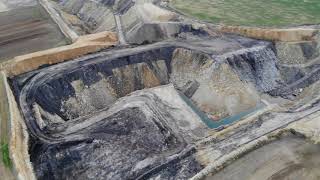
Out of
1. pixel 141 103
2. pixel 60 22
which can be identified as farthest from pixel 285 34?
pixel 60 22

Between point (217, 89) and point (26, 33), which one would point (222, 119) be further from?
point (26, 33)

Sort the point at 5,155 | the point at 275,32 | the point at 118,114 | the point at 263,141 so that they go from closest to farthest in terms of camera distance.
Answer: the point at 5,155 → the point at 263,141 → the point at 118,114 → the point at 275,32

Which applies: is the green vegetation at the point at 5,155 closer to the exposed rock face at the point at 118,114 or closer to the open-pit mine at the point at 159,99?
the open-pit mine at the point at 159,99

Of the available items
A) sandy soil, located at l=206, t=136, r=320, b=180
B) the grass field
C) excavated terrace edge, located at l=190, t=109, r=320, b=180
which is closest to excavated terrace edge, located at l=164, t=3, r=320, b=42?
the grass field

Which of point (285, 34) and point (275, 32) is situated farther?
point (275, 32)

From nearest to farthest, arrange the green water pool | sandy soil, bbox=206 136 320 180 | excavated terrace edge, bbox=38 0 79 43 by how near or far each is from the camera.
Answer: sandy soil, bbox=206 136 320 180, the green water pool, excavated terrace edge, bbox=38 0 79 43

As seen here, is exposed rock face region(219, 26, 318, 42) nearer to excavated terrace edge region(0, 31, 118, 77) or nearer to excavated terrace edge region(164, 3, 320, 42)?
excavated terrace edge region(164, 3, 320, 42)
